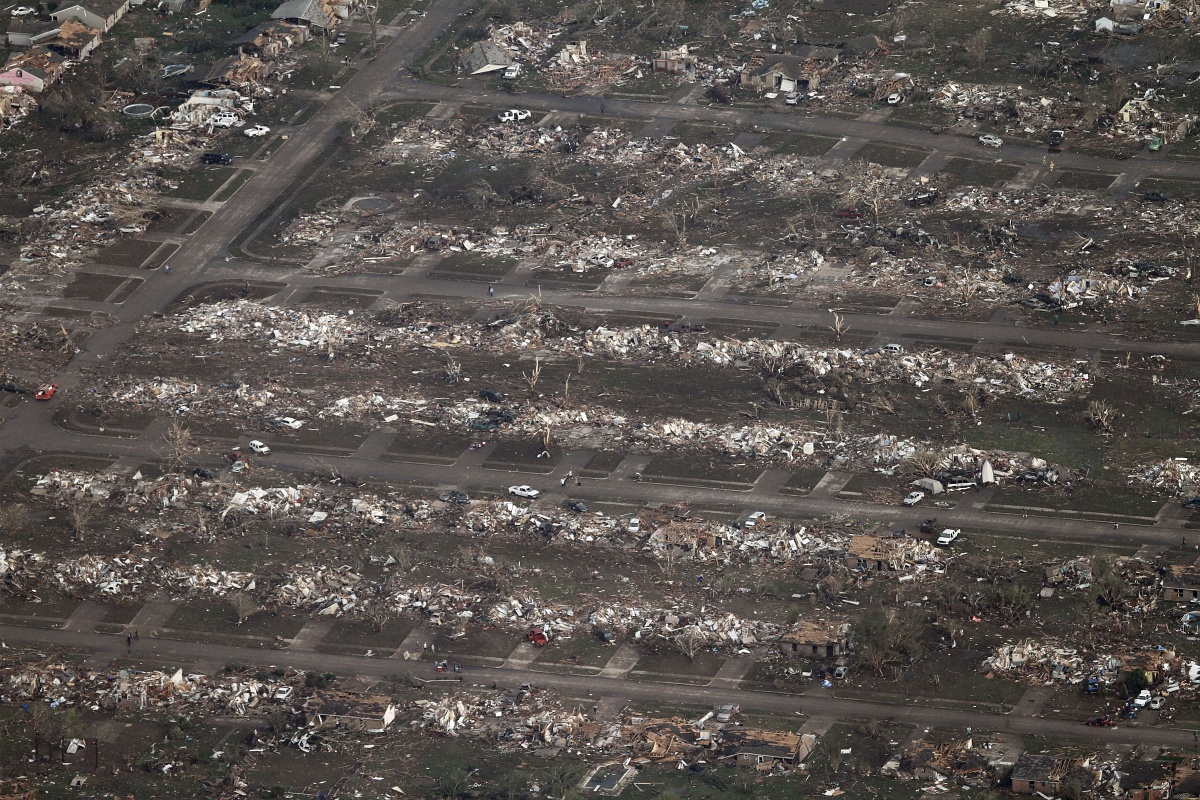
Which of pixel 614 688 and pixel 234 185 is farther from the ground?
pixel 234 185

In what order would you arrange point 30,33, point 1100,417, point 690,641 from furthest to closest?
1. point 30,33
2. point 1100,417
3. point 690,641

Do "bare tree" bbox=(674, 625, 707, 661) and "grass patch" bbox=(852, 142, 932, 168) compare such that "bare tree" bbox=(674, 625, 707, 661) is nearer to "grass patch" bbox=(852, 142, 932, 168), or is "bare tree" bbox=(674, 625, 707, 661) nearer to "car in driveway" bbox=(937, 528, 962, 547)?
"car in driveway" bbox=(937, 528, 962, 547)

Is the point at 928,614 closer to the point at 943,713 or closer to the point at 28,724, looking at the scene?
the point at 943,713

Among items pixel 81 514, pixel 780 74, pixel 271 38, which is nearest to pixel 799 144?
pixel 780 74

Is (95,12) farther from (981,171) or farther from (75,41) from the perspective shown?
(981,171)

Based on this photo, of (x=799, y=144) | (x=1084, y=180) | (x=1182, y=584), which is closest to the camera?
(x=1182, y=584)

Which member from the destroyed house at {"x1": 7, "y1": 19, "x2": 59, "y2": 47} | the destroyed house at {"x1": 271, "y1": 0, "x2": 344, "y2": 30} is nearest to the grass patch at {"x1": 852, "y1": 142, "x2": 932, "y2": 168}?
the destroyed house at {"x1": 271, "y1": 0, "x2": 344, "y2": 30}

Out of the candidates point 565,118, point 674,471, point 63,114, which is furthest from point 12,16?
point 674,471
